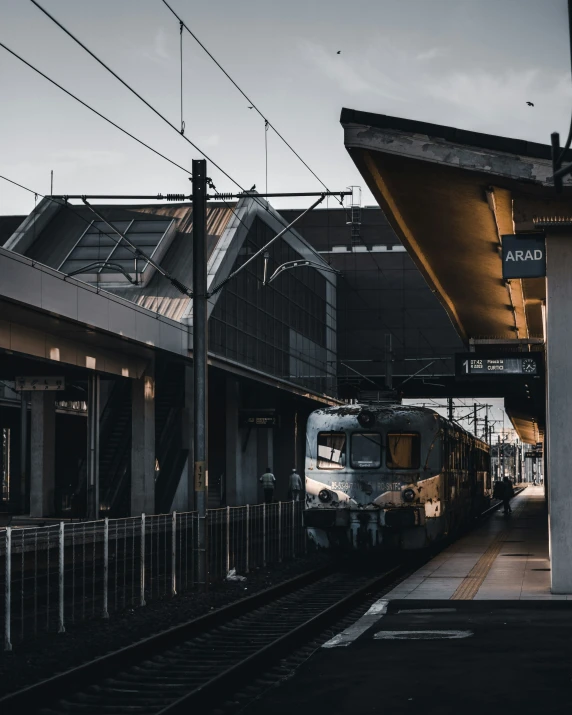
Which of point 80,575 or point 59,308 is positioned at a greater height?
point 59,308

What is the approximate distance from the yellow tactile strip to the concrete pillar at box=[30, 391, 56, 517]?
16774 millimetres

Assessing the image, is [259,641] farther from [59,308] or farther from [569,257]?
[59,308]

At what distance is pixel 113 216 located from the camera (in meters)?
45.2

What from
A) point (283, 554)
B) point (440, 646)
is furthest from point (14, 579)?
point (283, 554)

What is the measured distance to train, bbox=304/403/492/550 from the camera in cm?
2072

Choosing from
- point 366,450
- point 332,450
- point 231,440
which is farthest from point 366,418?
point 231,440

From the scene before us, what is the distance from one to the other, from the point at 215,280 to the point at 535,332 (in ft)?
40.8

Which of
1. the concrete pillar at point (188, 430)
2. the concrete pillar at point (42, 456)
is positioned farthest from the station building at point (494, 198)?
the concrete pillar at point (188, 430)

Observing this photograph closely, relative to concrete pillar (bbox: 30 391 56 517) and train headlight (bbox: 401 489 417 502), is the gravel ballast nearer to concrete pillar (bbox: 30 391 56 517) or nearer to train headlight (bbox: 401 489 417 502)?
train headlight (bbox: 401 489 417 502)

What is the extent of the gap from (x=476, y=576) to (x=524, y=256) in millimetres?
5694

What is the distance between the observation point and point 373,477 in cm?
2108

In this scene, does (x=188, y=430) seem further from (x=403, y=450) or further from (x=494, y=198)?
(x=494, y=198)

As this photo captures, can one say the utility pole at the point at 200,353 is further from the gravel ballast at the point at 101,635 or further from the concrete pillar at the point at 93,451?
the concrete pillar at the point at 93,451

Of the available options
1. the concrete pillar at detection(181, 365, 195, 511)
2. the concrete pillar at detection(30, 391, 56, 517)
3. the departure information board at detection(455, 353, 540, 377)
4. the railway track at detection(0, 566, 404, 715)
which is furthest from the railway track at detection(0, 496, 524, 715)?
the concrete pillar at detection(181, 365, 195, 511)
